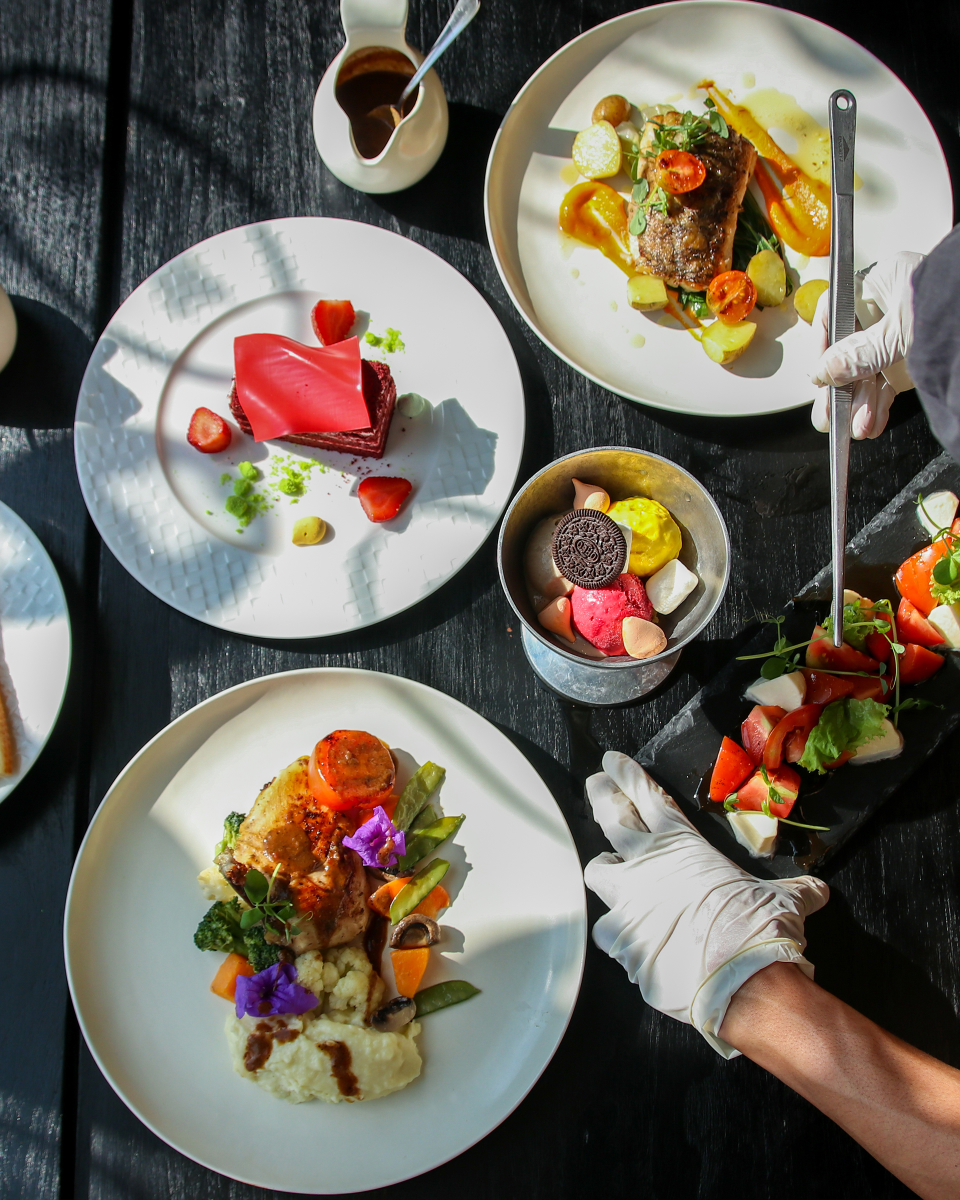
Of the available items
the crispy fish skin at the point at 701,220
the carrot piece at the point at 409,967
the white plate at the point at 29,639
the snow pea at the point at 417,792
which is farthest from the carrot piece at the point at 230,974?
the crispy fish skin at the point at 701,220

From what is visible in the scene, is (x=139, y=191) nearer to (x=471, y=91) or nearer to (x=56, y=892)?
(x=471, y=91)

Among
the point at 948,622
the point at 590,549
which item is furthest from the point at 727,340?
the point at 948,622

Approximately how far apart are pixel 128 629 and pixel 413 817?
84 cm

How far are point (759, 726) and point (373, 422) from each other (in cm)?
114

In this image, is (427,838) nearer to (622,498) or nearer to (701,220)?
(622,498)

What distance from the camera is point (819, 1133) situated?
5.80ft

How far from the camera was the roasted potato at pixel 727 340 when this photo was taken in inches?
72.3

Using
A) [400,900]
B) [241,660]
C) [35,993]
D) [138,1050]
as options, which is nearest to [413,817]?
[400,900]

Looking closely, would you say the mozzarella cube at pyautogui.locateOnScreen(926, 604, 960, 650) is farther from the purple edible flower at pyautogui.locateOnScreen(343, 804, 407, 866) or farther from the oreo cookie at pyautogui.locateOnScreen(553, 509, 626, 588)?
the purple edible flower at pyautogui.locateOnScreen(343, 804, 407, 866)

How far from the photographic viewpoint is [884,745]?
1.75 metres

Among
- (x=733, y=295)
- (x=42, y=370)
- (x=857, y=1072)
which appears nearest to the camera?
(x=857, y=1072)

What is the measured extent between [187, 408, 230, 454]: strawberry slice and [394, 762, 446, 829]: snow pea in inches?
36.3

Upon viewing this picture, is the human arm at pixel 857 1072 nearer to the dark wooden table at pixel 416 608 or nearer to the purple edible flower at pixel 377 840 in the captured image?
the dark wooden table at pixel 416 608

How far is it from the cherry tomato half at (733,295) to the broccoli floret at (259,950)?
1776 millimetres
